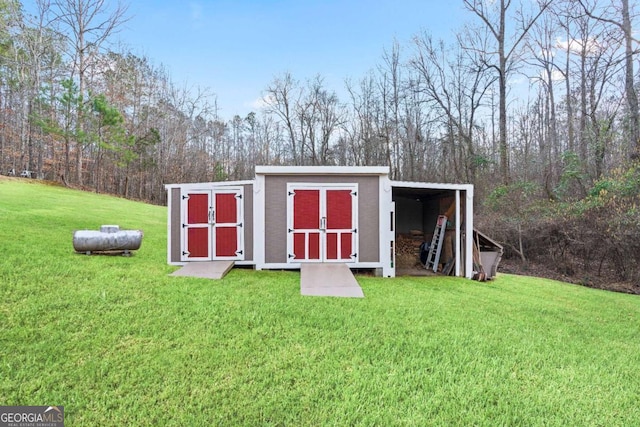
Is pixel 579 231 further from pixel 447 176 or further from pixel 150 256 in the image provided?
pixel 150 256

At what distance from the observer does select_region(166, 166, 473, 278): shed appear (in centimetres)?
660

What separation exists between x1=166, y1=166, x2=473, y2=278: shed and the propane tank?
86 centimetres

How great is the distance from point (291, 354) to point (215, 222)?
439cm

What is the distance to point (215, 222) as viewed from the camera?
22.0ft

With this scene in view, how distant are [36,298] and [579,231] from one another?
13.2 meters

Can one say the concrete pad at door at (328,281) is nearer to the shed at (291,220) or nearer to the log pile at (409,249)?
the shed at (291,220)

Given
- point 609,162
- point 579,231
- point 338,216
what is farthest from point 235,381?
point 609,162

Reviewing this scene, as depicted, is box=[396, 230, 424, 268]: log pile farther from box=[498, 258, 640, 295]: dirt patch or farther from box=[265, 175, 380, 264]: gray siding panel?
box=[498, 258, 640, 295]: dirt patch

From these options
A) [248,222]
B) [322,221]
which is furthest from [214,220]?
[322,221]

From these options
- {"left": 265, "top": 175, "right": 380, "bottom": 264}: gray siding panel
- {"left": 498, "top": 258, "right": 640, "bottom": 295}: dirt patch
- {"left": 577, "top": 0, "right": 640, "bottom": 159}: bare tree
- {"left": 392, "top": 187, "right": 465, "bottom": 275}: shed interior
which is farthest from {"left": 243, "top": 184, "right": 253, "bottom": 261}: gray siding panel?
{"left": 577, "top": 0, "right": 640, "bottom": 159}: bare tree

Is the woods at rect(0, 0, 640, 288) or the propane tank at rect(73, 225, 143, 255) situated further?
the woods at rect(0, 0, 640, 288)

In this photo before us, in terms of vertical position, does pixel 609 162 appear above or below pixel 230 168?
below

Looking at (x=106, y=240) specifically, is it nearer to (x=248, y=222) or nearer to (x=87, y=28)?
(x=248, y=222)

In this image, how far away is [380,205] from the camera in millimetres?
6656
